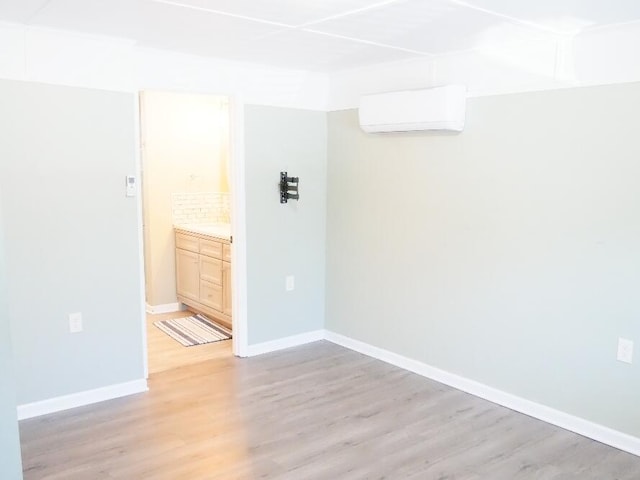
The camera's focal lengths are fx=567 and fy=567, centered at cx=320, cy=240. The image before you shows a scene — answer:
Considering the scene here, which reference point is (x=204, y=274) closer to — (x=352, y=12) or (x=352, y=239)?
(x=352, y=239)

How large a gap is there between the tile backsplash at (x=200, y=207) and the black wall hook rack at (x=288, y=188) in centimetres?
119

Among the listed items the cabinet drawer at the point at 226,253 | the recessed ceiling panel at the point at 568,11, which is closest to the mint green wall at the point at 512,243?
the recessed ceiling panel at the point at 568,11

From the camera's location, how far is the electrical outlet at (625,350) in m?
2.88

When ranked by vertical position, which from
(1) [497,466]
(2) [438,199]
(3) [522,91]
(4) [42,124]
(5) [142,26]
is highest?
(5) [142,26]

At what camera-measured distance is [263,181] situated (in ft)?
13.8

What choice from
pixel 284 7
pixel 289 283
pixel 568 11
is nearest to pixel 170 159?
pixel 289 283

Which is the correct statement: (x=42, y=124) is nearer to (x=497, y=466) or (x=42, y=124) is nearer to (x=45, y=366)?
(x=45, y=366)

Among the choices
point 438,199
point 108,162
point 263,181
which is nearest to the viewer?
point 108,162

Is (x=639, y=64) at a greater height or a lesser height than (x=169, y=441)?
greater

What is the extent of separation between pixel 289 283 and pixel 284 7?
2377mm

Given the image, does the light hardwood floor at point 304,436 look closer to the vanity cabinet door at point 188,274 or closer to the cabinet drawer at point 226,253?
the cabinet drawer at point 226,253

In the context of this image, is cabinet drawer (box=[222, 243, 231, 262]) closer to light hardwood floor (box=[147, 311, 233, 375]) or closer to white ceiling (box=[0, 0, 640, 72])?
light hardwood floor (box=[147, 311, 233, 375])

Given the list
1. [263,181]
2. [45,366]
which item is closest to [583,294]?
[263,181]

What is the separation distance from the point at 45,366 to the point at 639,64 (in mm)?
3531
